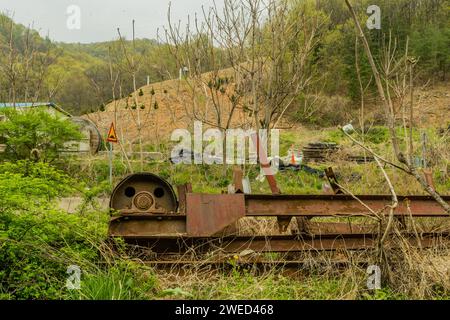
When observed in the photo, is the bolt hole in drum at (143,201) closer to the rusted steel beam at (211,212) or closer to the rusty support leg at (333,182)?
the rusted steel beam at (211,212)

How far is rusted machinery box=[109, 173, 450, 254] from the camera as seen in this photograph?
5.47 m

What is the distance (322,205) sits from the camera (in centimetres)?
580

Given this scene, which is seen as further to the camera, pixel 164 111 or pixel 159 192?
pixel 164 111

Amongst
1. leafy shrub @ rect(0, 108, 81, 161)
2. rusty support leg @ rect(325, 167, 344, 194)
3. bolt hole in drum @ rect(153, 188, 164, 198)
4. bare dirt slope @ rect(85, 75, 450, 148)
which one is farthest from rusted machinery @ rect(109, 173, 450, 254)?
bare dirt slope @ rect(85, 75, 450, 148)

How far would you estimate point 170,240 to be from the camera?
Result: 571cm

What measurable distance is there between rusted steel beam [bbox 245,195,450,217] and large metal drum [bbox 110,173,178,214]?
1.46 meters

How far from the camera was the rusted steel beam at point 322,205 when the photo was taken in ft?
18.5

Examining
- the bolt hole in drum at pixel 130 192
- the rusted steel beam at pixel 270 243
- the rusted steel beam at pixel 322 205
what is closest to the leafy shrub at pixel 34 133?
the bolt hole in drum at pixel 130 192

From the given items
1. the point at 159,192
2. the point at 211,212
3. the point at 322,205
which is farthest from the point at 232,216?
the point at 159,192

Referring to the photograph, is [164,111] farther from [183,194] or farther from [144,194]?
[144,194]

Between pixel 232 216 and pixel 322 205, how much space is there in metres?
1.17
